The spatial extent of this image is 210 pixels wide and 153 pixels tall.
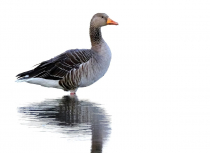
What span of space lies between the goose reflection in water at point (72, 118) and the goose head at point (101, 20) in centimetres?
265

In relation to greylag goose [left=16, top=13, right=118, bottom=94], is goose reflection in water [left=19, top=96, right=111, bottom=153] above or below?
Answer: below

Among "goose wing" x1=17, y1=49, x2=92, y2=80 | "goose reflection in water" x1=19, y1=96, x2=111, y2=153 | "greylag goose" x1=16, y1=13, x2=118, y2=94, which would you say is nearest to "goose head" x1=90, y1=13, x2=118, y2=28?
"greylag goose" x1=16, y1=13, x2=118, y2=94

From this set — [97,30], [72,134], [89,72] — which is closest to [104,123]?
[72,134]

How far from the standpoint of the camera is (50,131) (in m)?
9.55

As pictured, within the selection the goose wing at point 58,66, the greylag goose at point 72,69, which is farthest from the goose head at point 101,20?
the goose wing at point 58,66

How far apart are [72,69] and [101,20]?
1.86m

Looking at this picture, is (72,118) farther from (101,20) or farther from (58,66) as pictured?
(101,20)

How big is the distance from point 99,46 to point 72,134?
5595mm

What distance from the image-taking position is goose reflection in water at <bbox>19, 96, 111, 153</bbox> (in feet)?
31.2

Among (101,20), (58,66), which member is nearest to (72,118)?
(58,66)

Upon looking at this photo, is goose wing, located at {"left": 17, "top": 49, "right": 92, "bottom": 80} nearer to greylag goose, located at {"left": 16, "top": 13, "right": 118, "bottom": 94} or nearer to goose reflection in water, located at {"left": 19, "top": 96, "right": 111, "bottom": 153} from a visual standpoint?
greylag goose, located at {"left": 16, "top": 13, "right": 118, "bottom": 94}

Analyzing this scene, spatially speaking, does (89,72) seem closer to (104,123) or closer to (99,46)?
(99,46)

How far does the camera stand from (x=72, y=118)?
1101 centimetres

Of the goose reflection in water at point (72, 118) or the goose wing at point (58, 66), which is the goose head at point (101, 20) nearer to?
the goose wing at point (58, 66)
